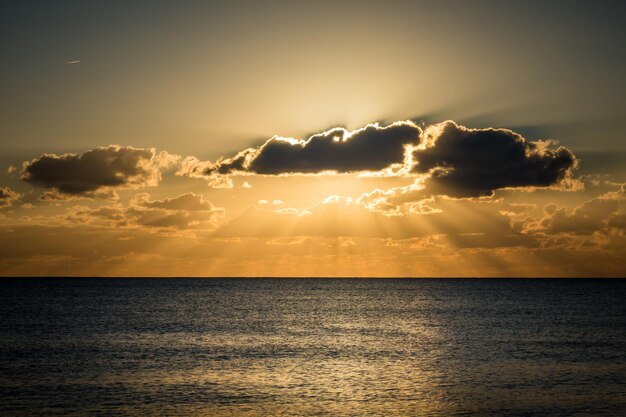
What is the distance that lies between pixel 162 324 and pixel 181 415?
231 ft

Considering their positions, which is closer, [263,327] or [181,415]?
[181,415]

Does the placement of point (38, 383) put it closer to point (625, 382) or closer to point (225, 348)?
point (225, 348)

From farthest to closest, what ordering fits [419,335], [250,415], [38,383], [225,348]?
[419,335]
[225,348]
[38,383]
[250,415]

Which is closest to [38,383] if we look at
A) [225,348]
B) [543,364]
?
[225,348]

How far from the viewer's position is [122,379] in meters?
55.3

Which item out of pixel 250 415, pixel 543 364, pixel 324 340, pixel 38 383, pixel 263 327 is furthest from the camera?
pixel 263 327

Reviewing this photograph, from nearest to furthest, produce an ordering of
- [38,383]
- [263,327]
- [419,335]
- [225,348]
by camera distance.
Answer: [38,383], [225,348], [419,335], [263,327]

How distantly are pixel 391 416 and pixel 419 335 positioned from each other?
5358 cm

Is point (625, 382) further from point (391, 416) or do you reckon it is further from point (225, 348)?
point (225, 348)

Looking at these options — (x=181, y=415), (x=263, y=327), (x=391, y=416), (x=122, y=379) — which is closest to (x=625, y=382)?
(x=391, y=416)

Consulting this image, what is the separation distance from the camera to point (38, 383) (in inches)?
2098

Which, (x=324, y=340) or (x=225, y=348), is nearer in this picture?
(x=225, y=348)

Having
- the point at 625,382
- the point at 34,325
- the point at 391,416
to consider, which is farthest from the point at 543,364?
the point at 34,325

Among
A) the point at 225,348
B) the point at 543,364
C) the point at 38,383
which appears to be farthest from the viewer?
the point at 225,348
